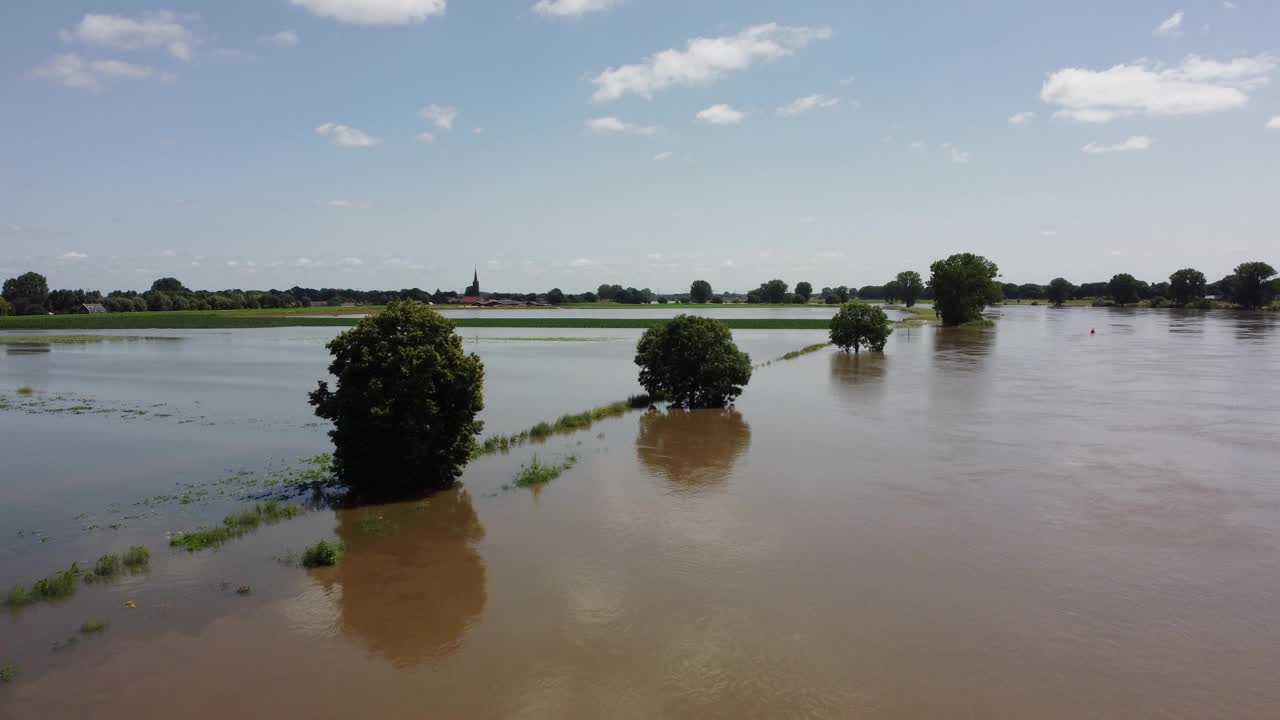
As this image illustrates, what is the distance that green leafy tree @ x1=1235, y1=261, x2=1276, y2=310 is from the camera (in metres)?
161

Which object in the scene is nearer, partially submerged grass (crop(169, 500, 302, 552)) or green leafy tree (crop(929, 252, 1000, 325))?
partially submerged grass (crop(169, 500, 302, 552))

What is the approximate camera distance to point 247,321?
115500mm

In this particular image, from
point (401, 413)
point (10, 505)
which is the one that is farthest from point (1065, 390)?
point (10, 505)

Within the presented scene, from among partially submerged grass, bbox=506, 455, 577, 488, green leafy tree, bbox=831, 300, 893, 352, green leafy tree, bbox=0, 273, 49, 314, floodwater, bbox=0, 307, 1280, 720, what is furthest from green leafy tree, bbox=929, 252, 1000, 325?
green leafy tree, bbox=0, 273, 49, 314

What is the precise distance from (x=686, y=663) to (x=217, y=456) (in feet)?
67.4

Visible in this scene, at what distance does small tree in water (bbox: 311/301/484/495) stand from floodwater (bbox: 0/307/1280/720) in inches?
58.9

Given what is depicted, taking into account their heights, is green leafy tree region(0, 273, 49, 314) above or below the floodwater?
above

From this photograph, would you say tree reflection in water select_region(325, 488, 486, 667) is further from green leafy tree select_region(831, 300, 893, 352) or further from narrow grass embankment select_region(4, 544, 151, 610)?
green leafy tree select_region(831, 300, 893, 352)

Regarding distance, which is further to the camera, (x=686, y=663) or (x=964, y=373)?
(x=964, y=373)

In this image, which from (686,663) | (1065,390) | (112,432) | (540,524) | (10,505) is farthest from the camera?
(1065,390)

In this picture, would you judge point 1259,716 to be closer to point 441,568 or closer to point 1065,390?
point 441,568

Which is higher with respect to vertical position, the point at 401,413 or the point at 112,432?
the point at 401,413

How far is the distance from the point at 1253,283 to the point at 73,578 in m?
213

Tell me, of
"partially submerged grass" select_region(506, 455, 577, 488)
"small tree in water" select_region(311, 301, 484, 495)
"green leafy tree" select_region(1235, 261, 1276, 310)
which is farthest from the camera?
"green leafy tree" select_region(1235, 261, 1276, 310)
